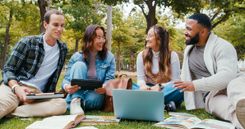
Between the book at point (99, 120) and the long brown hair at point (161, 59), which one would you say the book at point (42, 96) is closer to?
the book at point (99, 120)

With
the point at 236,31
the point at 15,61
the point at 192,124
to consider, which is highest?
the point at 236,31

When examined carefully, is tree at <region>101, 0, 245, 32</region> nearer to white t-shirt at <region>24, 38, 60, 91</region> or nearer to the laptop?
white t-shirt at <region>24, 38, 60, 91</region>

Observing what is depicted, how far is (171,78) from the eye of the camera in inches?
196

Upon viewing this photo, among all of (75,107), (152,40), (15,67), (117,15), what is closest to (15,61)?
(15,67)

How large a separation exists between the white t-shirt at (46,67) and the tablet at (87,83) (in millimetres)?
534

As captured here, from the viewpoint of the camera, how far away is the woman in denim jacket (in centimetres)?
443

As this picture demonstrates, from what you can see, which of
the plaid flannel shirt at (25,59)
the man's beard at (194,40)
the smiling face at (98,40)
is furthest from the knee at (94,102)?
the man's beard at (194,40)

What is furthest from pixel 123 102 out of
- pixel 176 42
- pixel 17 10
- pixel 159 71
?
pixel 176 42

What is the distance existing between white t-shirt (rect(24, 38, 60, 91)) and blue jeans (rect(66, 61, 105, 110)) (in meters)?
0.27

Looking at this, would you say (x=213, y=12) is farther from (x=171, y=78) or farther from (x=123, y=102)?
(x=123, y=102)

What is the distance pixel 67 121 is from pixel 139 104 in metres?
0.76

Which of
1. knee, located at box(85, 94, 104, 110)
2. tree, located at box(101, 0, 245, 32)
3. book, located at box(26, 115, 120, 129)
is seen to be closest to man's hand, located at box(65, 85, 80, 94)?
knee, located at box(85, 94, 104, 110)

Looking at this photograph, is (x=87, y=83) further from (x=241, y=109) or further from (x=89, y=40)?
(x=241, y=109)

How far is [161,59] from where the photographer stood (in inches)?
194
